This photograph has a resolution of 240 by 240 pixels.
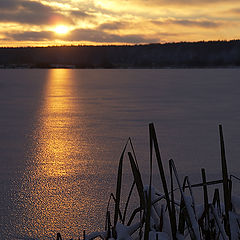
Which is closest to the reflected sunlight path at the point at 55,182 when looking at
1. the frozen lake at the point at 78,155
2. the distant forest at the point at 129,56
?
the frozen lake at the point at 78,155

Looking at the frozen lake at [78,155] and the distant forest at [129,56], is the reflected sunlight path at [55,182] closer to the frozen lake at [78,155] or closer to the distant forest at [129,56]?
the frozen lake at [78,155]

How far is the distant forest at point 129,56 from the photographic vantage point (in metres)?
61.3

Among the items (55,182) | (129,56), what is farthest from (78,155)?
(129,56)

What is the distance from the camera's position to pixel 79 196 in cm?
294

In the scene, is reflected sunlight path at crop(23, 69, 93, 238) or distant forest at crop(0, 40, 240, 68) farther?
distant forest at crop(0, 40, 240, 68)

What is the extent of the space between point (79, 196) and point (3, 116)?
488 cm

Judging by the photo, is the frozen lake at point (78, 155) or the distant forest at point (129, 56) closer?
the frozen lake at point (78, 155)

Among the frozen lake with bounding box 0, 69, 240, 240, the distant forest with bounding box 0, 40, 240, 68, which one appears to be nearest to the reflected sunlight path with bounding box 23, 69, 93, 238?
the frozen lake with bounding box 0, 69, 240, 240

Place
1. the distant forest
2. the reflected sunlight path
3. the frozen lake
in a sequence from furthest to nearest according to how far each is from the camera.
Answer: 1. the distant forest
2. the frozen lake
3. the reflected sunlight path

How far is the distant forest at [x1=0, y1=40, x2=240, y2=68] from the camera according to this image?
61.3 meters

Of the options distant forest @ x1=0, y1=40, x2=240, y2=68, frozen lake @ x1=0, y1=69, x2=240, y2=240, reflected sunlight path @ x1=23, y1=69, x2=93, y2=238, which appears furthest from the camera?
distant forest @ x1=0, y1=40, x2=240, y2=68

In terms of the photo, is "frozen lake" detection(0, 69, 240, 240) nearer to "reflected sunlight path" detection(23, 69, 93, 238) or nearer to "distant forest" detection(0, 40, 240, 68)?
"reflected sunlight path" detection(23, 69, 93, 238)

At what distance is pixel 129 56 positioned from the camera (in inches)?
2638

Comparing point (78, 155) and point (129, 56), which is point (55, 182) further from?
point (129, 56)
